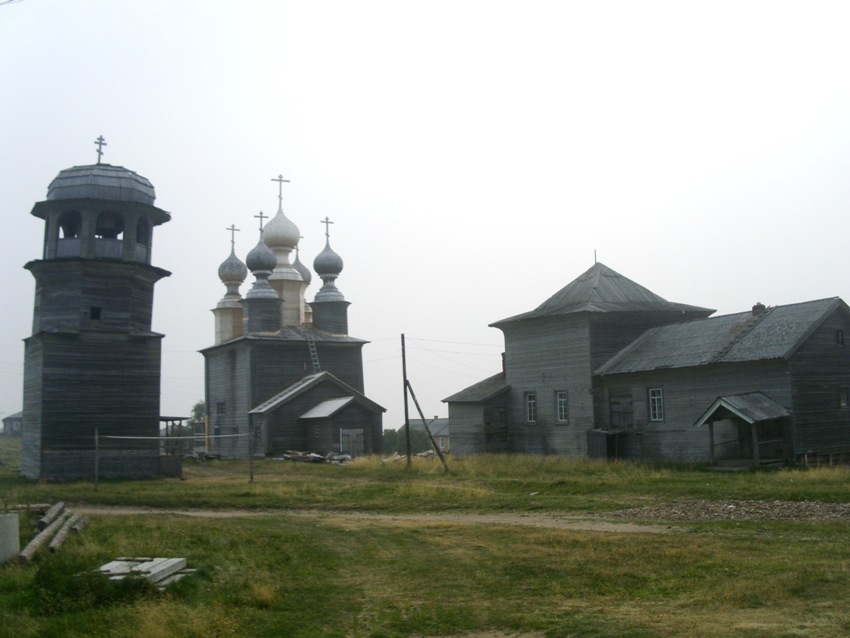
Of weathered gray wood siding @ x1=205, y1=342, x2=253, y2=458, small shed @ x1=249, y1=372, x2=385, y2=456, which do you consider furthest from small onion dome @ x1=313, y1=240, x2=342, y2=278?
small shed @ x1=249, y1=372, x2=385, y2=456

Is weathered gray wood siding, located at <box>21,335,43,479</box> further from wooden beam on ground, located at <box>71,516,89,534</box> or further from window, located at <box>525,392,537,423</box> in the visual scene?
window, located at <box>525,392,537,423</box>

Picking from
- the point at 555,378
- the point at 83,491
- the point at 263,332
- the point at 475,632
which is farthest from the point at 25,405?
the point at 475,632

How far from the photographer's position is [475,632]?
9.20 meters

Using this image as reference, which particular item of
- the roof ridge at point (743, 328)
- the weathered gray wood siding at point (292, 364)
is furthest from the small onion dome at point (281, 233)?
the roof ridge at point (743, 328)

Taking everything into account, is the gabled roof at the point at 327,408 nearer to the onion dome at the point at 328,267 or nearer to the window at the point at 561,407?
the onion dome at the point at 328,267

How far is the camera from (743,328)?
3194 cm

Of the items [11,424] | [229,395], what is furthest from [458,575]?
[11,424]

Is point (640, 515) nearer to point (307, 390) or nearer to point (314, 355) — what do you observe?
point (307, 390)

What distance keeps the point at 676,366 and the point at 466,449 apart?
11946 millimetres

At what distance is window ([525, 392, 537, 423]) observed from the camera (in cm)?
3922

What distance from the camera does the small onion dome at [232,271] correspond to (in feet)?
185

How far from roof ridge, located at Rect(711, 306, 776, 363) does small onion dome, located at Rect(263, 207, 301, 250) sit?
98.4 ft

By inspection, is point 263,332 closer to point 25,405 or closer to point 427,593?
point 25,405

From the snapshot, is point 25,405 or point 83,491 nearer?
point 83,491
